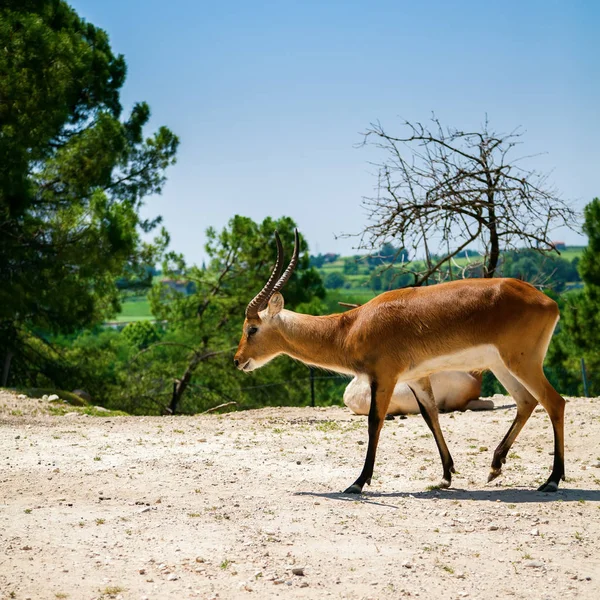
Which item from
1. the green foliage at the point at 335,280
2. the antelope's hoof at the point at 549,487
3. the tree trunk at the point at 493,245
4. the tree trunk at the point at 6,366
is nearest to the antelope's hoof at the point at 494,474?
the antelope's hoof at the point at 549,487

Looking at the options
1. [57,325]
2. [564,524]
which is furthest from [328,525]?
[57,325]

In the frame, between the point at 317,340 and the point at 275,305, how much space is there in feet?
1.91

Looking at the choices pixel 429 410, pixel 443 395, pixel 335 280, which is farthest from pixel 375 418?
pixel 335 280

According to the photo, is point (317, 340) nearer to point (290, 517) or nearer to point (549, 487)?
point (290, 517)

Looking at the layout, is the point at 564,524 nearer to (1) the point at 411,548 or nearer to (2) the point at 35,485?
(1) the point at 411,548

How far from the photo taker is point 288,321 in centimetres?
884

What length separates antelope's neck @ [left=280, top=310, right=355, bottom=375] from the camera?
8.53 meters

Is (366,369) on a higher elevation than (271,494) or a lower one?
higher

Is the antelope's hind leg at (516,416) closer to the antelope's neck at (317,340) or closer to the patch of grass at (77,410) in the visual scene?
the antelope's neck at (317,340)

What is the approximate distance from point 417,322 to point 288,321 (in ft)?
4.74

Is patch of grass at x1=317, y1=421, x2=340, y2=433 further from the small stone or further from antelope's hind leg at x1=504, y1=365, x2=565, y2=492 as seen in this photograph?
the small stone

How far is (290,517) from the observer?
680cm

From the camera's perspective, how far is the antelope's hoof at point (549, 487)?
7609 mm

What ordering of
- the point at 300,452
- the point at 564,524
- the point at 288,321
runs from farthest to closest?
the point at 300,452, the point at 288,321, the point at 564,524
